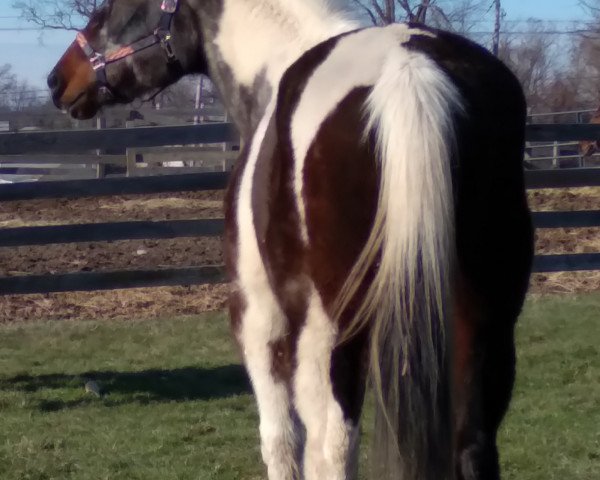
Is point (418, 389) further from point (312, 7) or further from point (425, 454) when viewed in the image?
point (312, 7)

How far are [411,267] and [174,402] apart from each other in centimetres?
380

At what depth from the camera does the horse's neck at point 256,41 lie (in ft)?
9.93

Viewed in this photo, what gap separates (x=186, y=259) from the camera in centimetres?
986

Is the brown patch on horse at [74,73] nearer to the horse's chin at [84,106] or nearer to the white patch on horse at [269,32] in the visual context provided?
the horse's chin at [84,106]

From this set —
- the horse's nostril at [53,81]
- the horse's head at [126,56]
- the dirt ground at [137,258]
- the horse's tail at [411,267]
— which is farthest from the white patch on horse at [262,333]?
the dirt ground at [137,258]

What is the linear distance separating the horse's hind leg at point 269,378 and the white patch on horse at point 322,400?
0.31 metres

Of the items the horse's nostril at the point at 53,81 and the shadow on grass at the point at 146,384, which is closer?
the horse's nostril at the point at 53,81

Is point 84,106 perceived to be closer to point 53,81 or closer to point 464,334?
point 53,81

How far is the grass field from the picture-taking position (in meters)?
4.62

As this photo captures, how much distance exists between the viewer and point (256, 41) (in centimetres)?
317

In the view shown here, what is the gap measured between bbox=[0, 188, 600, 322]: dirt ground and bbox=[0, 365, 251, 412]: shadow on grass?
6.52 feet

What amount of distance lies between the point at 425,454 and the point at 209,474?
228 centimetres

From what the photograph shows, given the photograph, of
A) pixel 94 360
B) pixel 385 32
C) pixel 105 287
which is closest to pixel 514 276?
pixel 385 32

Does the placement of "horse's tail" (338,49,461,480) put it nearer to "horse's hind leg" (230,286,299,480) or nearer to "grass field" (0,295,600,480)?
"horse's hind leg" (230,286,299,480)
